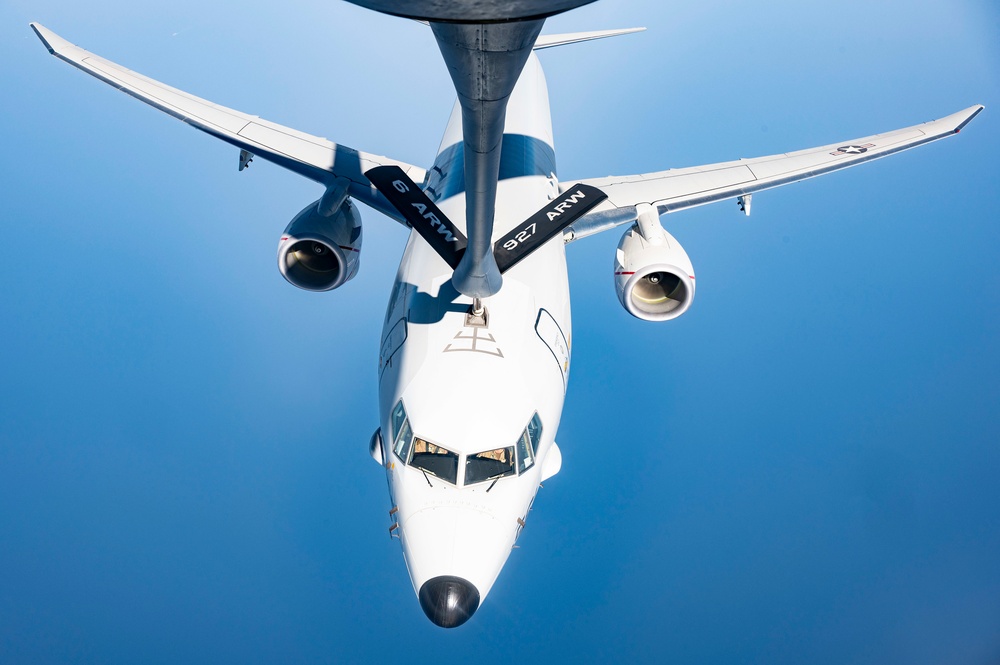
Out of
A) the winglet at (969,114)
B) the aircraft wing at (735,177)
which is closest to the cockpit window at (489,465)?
the aircraft wing at (735,177)

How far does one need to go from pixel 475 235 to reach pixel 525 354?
367 centimetres

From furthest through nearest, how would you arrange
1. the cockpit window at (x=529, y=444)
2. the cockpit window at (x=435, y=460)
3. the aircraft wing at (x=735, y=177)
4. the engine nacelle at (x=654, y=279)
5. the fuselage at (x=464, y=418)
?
1. the aircraft wing at (x=735, y=177)
2. the engine nacelle at (x=654, y=279)
3. the cockpit window at (x=529, y=444)
4. the cockpit window at (x=435, y=460)
5. the fuselage at (x=464, y=418)

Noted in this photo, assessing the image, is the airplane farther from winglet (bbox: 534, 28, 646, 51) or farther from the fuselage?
winglet (bbox: 534, 28, 646, 51)

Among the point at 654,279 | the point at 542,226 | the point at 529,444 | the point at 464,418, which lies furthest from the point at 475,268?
the point at 654,279

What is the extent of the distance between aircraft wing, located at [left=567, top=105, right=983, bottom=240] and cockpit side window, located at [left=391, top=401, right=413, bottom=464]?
6227mm

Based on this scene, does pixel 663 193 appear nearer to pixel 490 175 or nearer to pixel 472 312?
pixel 472 312

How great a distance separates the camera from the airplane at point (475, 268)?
882cm

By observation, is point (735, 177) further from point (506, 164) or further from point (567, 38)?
point (567, 38)

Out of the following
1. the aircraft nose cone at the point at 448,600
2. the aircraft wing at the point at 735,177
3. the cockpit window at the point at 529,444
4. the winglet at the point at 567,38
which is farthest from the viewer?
the winglet at the point at 567,38

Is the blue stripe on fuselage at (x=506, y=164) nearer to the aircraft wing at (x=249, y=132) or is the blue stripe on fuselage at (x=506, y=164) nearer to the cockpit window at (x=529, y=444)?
the aircraft wing at (x=249, y=132)

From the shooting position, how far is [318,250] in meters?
13.9

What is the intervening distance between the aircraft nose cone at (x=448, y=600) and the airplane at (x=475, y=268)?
0.02 metres

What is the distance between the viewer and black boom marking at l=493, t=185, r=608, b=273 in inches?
376

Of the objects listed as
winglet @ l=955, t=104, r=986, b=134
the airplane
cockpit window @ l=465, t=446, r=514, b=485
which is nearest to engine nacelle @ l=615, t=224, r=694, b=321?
the airplane
